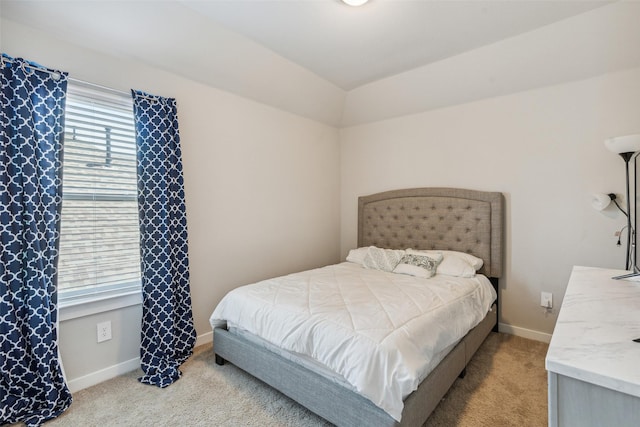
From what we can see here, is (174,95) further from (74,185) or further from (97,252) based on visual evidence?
(97,252)

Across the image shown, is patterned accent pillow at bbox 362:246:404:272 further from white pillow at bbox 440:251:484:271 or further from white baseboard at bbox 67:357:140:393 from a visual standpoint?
white baseboard at bbox 67:357:140:393

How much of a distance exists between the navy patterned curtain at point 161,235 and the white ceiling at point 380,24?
2.89 feet

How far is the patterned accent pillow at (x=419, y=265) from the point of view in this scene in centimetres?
269

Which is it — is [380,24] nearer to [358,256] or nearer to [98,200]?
[358,256]

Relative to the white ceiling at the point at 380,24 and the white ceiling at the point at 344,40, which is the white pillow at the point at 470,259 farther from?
the white ceiling at the point at 380,24

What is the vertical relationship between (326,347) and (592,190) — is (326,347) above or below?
below

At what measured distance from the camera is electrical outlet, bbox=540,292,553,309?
2.68 meters

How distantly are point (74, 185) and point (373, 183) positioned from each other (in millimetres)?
2968

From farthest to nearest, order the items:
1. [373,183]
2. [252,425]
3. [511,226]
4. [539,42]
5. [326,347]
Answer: [373,183], [511,226], [539,42], [252,425], [326,347]

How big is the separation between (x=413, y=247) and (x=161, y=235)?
253cm

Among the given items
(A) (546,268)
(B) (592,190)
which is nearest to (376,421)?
(A) (546,268)

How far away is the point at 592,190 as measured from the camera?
8.13 ft

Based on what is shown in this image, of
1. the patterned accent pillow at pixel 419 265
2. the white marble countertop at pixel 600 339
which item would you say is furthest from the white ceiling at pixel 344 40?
the white marble countertop at pixel 600 339

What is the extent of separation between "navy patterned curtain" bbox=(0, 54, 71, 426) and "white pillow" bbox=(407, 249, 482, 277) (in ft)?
9.46
